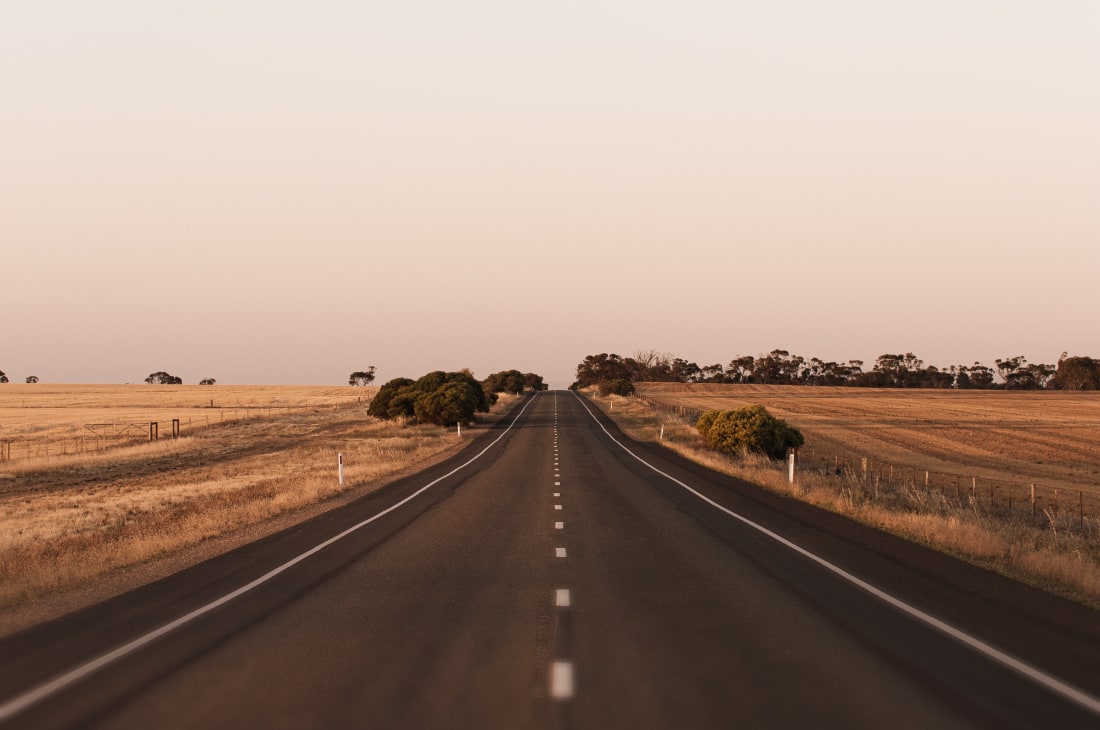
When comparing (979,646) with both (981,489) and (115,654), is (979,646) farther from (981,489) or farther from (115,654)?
(981,489)

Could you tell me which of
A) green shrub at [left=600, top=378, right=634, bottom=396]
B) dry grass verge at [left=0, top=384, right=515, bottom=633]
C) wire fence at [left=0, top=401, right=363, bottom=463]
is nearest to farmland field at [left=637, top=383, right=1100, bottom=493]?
green shrub at [left=600, top=378, right=634, bottom=396]

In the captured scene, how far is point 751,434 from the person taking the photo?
1529 inches

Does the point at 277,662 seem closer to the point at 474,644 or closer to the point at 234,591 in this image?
the point at 474,644

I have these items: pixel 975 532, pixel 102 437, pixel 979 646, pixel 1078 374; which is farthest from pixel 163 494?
pixel 1078 374

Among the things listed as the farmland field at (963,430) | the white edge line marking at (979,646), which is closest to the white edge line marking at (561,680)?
the white edge line marking at (979,646)

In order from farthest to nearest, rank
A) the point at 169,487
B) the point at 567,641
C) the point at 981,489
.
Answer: the point at 981,489 < the point at 169,487 < the point at 567,641

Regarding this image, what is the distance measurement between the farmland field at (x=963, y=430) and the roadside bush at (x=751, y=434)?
1080 cm

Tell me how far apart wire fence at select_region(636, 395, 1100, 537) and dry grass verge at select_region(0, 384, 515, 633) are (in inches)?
680

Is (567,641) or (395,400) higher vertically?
(395,400)

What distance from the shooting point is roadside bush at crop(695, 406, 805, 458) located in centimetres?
3878

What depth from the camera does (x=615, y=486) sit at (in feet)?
77.4

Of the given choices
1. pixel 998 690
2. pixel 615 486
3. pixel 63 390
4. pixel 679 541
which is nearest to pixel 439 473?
pixel 615 486

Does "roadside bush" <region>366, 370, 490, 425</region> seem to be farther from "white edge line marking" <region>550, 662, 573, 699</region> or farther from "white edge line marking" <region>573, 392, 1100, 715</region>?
"white edge line marking" <region>550, 662, 573, 699</region>

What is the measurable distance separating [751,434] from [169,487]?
80.7ft
